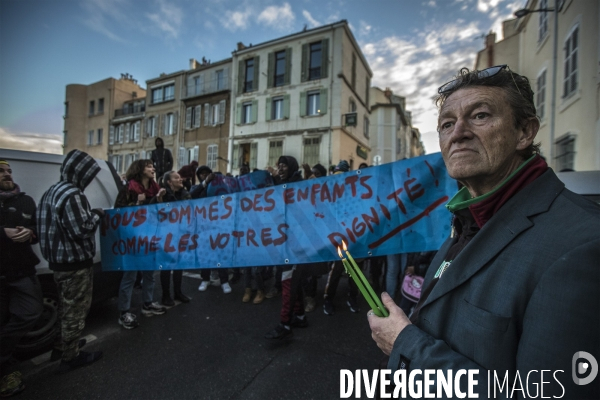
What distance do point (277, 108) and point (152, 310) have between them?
1941 centimetres

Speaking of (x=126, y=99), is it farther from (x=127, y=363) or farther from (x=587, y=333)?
(x=587, y=333)

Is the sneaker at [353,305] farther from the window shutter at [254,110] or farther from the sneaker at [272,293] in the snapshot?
the window shutter at [254,110]

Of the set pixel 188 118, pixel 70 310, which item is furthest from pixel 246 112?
pixel 70 310

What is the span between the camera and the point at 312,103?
20438 millimetres

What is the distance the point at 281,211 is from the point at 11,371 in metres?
2.85

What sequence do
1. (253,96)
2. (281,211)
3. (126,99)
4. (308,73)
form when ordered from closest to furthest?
(281,211) → (308,73) → (253,96) → (126,99)

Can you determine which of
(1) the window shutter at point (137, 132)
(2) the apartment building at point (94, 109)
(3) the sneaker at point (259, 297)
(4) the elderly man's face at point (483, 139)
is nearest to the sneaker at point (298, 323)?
(3) the sneaker at point (259, 297)

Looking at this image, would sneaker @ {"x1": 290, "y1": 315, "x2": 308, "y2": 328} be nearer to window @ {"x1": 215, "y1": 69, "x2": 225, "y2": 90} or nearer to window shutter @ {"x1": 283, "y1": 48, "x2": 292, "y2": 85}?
window shutter @ {"x1": 283, "y1": 48, "x2": 292, "y2": 85}

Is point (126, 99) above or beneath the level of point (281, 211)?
above

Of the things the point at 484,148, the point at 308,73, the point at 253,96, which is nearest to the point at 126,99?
the point at 253,96

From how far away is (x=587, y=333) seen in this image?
698 mm

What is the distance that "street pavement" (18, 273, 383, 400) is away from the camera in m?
2.46

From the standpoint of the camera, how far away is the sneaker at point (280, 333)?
128 inches

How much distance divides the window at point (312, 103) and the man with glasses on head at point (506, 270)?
1982 centimetres
